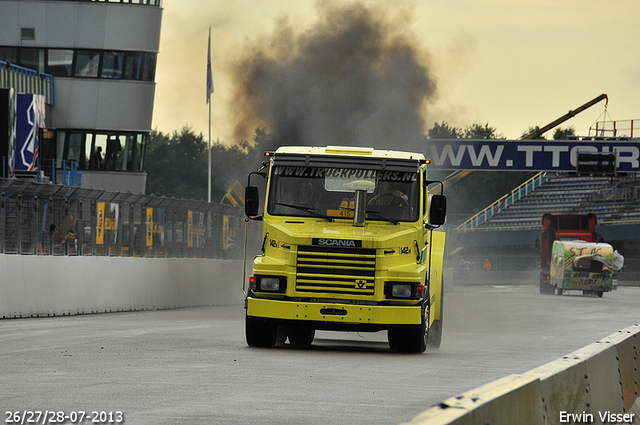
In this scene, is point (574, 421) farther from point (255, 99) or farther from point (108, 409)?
point (255, 99)

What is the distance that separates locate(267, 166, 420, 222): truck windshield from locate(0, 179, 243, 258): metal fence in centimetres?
826

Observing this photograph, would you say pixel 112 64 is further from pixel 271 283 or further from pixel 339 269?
pixel 339 269

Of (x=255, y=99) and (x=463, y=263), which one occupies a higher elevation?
(x=255, y=99)

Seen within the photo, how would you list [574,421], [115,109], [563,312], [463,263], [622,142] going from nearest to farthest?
[574,421] < [563,312] < [622,142] < [115,109] < [463,263]

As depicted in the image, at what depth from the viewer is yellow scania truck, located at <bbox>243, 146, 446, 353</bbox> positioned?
45.5ft

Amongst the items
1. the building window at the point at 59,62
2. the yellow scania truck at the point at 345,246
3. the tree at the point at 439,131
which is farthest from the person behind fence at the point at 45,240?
the building window at the point at 59,62

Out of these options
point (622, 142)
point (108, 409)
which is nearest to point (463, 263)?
point (622, 142)

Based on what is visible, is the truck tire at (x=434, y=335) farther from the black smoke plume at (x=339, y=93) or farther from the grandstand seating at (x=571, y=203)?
the grandstand seating at (x=571, y=203)

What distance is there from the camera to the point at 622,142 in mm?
51219

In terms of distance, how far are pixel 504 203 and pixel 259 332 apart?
75667 millimetres

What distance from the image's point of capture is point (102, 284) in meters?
24.3

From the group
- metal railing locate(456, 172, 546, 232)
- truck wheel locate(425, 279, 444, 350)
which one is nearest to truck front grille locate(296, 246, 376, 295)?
truck wheel locate(425, 279, 444, 350)

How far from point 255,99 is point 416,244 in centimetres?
3271

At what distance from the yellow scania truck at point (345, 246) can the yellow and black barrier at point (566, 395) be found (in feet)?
13.8
